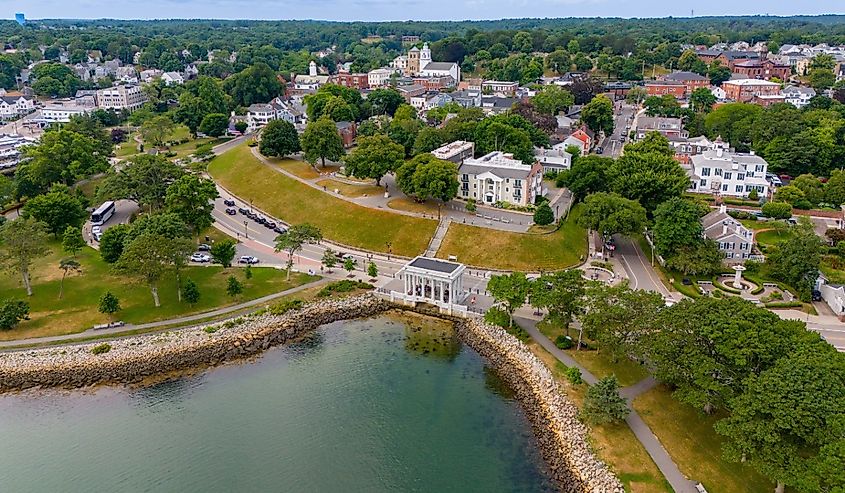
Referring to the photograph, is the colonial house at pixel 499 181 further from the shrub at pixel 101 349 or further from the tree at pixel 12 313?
the tree at pixel 12 313

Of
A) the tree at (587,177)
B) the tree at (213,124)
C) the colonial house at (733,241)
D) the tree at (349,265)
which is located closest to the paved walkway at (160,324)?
the tree at (349,265)

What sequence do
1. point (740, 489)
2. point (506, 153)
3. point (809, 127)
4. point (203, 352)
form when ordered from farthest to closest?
1. point (809, 127)
2. point (506, 153)
3. point (203, 352)
4. point (740, 489)

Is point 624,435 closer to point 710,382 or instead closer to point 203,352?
point 710,382

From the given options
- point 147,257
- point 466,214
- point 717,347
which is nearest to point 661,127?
point 466,214

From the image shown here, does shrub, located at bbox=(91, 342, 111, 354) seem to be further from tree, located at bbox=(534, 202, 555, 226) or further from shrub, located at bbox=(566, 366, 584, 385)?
tree, located at bbox=(534, 202, 555, 226)

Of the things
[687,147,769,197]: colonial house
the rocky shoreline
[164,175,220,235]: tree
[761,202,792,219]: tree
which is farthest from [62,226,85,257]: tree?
[761,202,792,219]: tree

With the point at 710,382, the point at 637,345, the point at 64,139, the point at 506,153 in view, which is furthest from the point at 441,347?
the point at 64,139
